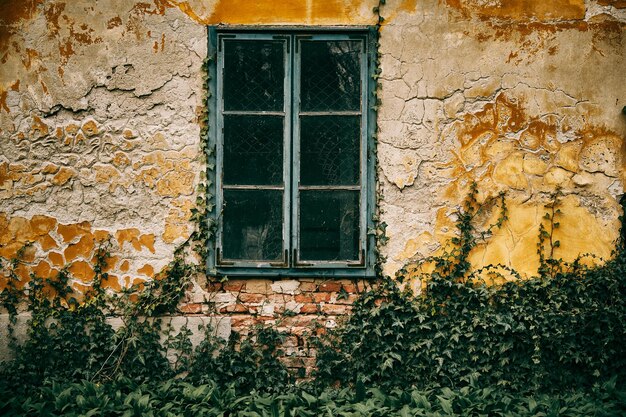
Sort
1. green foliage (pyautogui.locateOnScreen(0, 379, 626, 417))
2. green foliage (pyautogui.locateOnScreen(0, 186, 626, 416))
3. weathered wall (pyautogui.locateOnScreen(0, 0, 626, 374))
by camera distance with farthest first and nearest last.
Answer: weathered wall (pyautogui.locateOnScreen(0, 0, 626, 374)) → green foliage (pyautogui.locateOnScreen(0, 186, 626, 416)) → green foliage (pyautogui.locateOnScreen(0, 379, 626, 417))

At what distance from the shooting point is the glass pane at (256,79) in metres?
4.50

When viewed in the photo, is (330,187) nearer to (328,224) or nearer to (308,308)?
(328,224)

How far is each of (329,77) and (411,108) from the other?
0.65 metres

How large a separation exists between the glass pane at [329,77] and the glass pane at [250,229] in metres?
0.80

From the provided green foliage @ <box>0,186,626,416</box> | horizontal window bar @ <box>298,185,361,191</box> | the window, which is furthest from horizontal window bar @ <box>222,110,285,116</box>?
green foliage @ <box>0,186,626,416</box>

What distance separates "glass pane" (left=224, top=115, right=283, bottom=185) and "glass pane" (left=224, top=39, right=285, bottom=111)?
105 millimetres

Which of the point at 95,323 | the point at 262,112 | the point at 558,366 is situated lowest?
the point at 558,366

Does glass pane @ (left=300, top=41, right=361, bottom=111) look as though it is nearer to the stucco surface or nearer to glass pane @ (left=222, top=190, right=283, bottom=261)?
the stucco surface

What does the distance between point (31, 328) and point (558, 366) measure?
380 centimetres

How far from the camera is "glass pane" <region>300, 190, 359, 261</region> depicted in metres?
4.47

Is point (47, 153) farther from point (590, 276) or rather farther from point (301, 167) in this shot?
point (590, 276)

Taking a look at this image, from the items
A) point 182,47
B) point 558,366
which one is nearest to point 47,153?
point 182,47

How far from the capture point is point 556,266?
4434 millimetres

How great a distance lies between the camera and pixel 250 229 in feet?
14.7
